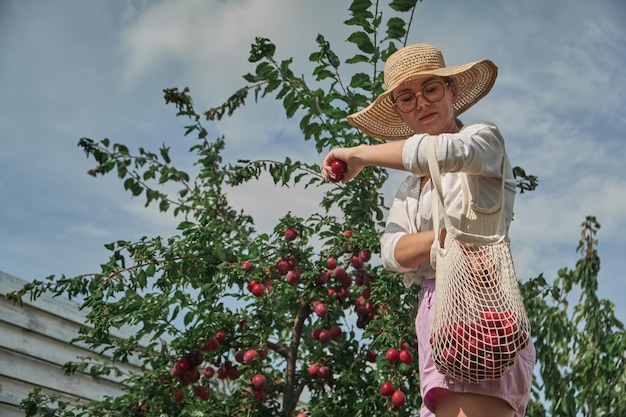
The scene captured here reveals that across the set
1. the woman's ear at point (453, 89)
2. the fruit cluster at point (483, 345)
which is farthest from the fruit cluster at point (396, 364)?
the fruit cluster at point (483, 345)

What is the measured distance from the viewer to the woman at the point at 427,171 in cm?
156

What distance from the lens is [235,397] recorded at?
11.0ft

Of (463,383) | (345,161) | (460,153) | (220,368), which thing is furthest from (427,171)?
(220,368)

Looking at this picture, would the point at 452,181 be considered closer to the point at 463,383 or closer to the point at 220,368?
the point at 463,383

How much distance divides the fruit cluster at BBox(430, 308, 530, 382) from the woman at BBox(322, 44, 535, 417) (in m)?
0.07

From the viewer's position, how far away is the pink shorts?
1557 millimetres

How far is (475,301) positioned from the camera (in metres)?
1.51

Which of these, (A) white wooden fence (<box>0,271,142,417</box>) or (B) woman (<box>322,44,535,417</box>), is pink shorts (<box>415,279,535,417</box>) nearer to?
(B) woman (<box>322,44,535,417</box>)

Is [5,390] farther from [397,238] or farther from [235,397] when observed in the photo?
[397,238]

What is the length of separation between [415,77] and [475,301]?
1.79ft

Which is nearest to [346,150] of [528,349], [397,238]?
[397,238]

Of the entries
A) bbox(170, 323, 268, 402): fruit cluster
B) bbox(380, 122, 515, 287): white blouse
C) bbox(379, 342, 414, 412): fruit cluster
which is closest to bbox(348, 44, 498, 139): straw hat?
bbox(380, 122, 515, 287): white blouse

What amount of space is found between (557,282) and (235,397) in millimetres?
2074

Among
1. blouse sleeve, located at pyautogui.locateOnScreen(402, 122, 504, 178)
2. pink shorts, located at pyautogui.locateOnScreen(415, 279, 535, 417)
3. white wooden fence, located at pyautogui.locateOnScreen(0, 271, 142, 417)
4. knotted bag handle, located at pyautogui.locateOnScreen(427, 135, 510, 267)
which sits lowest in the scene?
pink shorts, located at pyautogui.locateOnScreen(415, 279, 535, 417)
